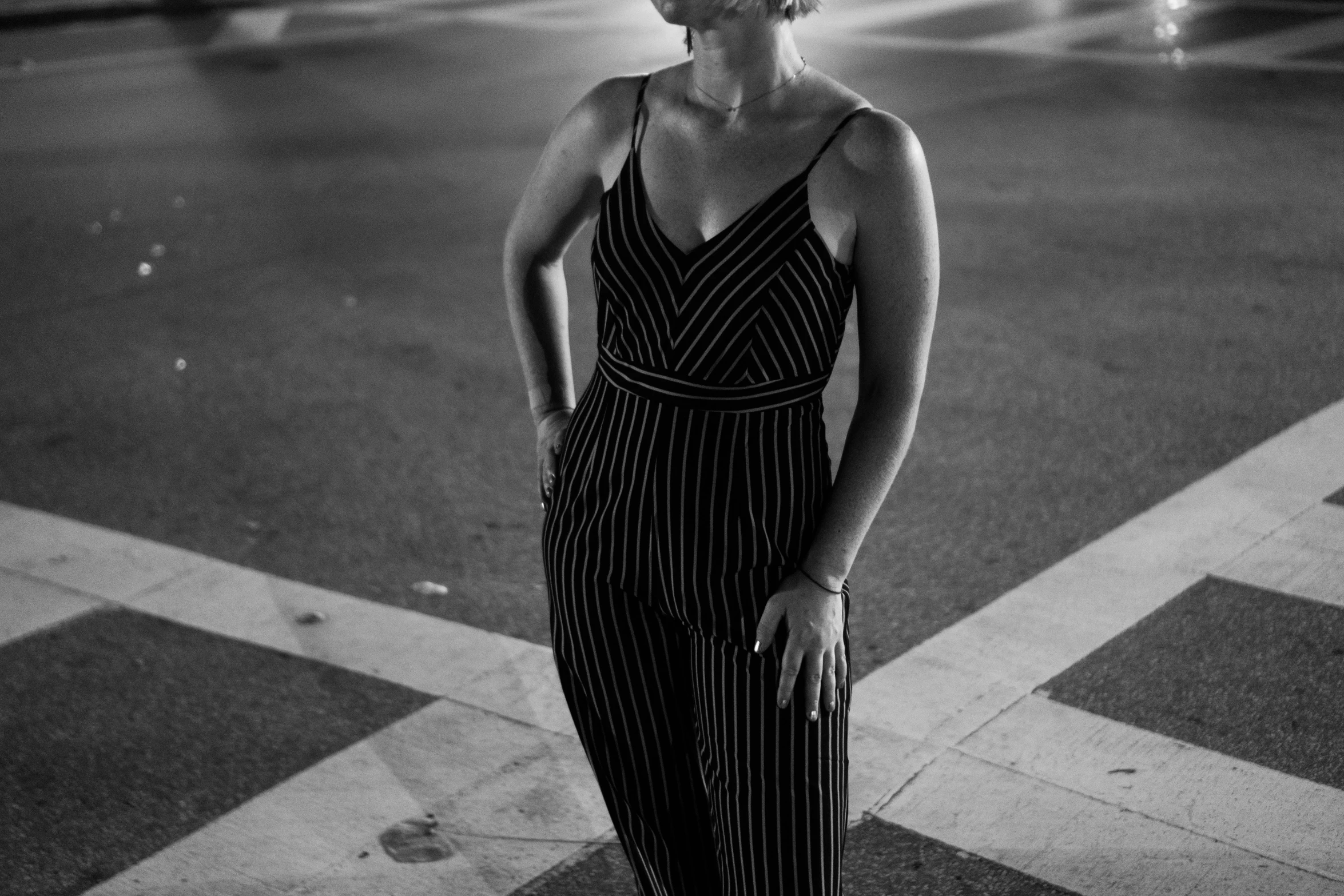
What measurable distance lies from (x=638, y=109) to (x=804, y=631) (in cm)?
84

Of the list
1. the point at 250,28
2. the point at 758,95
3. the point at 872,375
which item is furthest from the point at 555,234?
the point at 250,28

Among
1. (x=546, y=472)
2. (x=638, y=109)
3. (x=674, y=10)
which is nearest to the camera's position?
(x=674, y=10)

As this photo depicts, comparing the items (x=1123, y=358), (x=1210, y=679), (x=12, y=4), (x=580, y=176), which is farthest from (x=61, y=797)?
(x=12, y=4)

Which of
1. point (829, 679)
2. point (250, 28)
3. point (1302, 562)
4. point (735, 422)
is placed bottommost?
point (1302, 562)

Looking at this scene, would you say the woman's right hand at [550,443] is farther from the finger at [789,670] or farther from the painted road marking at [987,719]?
the painted road marking at [987,719]

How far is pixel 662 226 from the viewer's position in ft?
7.96

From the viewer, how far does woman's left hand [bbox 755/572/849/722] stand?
242cm

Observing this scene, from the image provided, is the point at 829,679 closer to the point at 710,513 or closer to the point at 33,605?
the point at 710,513

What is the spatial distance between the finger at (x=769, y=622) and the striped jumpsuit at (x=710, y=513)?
25 millimetres

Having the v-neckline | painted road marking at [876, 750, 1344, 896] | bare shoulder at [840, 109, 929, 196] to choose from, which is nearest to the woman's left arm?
bare shoulder at [840, 109, 929, 196]

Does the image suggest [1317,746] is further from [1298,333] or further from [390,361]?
[390,361]

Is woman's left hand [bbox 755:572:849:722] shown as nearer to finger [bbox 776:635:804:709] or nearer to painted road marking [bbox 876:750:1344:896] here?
finger [bbox 776:635:804:709]

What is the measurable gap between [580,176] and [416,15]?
756 inches

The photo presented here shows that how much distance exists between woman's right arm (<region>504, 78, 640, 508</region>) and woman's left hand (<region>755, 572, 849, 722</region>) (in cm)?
55
